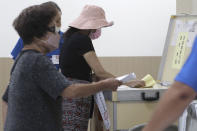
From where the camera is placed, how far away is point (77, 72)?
2080 millimetres

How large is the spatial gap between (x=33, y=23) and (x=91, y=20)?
0.79 m

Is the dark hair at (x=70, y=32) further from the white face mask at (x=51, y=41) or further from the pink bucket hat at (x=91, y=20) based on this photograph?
the white face mask at (x=51, y=41)

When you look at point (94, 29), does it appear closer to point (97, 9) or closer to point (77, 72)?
point (97, 9)

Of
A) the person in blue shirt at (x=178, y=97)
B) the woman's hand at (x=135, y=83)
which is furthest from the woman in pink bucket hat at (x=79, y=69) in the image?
the person in blue shirt at (x=178, y=97)

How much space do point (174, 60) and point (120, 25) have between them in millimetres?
813

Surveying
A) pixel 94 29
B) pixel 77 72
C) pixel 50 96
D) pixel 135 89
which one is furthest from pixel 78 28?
pixel 50 96

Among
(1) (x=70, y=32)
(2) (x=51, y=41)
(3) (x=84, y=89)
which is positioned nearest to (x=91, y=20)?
(1) (x=70, y=32)

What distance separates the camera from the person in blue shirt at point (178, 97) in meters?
0.77

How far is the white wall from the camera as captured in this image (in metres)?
3.36

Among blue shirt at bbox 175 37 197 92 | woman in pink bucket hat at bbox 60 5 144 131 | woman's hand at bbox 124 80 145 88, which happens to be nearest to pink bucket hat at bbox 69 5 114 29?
woman in pink bucket hat at bbox 60 5 144 131

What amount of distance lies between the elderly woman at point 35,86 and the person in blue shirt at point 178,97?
0.67 metres

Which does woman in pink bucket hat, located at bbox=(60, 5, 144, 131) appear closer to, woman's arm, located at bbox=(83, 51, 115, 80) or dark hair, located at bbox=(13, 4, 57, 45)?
woman's arm, located at bbox=(83, 51, 115, 80)

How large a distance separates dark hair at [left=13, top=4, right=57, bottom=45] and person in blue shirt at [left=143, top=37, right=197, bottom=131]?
822 mm

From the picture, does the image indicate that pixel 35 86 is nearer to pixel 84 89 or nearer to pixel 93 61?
pixel 84 89
